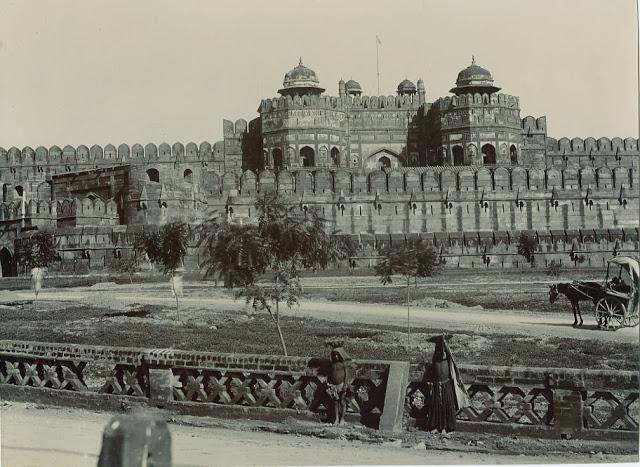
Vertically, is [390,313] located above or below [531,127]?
below

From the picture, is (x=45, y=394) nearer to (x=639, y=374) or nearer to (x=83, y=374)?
(x=83, y=374)

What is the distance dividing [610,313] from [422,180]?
25.7 m

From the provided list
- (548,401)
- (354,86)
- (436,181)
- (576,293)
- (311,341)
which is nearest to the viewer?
(548,401)

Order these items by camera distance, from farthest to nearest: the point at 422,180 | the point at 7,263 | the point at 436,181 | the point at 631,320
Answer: the point at 436,181 < the point at 422,180 < the point at 7,263 < the point at 631,320

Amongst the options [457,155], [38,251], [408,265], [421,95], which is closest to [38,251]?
[38,251]

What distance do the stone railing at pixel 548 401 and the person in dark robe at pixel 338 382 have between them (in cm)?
89

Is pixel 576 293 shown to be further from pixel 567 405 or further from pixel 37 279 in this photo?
pixel 37 279

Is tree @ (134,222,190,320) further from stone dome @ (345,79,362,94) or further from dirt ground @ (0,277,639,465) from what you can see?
stone dome @ (345,79,362,94)

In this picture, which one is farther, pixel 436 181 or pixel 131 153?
pixel 131 153

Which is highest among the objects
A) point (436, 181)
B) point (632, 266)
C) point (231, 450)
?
point (436, 181)

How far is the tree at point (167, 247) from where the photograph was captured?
2058cm

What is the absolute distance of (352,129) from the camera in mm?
48781

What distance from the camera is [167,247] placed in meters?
22.1

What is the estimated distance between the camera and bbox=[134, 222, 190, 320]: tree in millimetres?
20578
